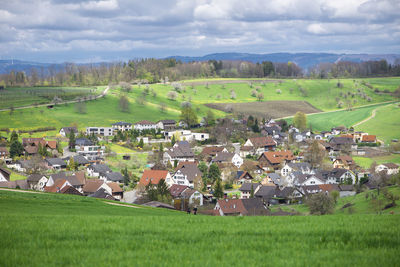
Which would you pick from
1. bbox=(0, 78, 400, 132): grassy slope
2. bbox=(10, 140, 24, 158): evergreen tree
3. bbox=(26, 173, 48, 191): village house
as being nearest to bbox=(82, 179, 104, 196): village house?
bbox=(26, 173, 48, 191): village house

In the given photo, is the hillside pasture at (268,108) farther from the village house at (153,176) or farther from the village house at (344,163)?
the village house at (153,176)

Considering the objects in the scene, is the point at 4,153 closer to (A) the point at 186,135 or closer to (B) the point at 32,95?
(A) the point at 186,135

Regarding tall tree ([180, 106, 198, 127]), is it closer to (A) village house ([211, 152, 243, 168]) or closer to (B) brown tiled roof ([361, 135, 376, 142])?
(A) village house ([211, 152, 243, 168])

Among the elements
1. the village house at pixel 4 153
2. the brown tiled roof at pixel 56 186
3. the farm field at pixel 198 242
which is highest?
the farm field at pixel 198 242

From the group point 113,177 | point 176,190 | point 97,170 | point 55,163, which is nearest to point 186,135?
point 97,170

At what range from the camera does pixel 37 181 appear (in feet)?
163

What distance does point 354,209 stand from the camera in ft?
131

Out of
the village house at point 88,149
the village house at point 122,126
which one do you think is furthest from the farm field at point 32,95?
the village house at point 88,149

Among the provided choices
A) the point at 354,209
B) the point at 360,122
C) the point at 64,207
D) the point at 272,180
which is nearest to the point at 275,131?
the point at 360,122

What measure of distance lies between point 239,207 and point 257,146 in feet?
123

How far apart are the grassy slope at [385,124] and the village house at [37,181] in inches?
2358

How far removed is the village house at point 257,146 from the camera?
76000mm

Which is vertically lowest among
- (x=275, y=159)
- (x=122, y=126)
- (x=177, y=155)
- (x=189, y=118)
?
(x=275, y=159)

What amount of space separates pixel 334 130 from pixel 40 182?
63.4 m
